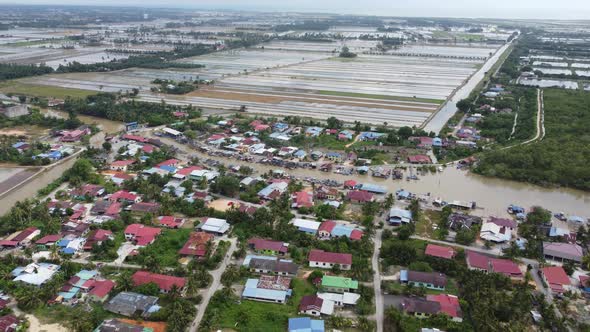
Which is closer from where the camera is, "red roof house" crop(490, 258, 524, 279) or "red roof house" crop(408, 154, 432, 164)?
"red roof house" crop(490, 258, 524, 279)

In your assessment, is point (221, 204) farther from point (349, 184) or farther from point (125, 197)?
point (349, 184)

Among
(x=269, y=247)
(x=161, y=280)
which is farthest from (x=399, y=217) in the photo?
(x=161, y=280)

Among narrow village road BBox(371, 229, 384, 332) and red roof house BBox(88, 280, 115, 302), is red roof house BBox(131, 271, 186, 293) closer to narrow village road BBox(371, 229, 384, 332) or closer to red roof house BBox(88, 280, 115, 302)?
red roof house BBox(88, 280, 115, 302)

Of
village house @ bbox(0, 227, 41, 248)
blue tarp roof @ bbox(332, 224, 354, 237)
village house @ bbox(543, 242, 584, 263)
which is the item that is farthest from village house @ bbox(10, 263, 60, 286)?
village house @ bbox(543, 242, 584, 263)

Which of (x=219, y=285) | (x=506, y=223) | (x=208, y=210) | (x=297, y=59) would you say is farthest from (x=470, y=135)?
(x=297, y=59)

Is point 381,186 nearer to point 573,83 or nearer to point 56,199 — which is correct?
point 56,199

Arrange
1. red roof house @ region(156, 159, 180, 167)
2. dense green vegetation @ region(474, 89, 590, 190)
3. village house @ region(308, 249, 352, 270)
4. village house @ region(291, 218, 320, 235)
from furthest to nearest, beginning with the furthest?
1. red roof house @ region(156, 159, 180, 167)
2. dense green vegetation @ region(474, 89, 590, 190)
3. village house @ region(291, 218, 320, 235)
4. village house @ region(308, 249, 352, 270)
